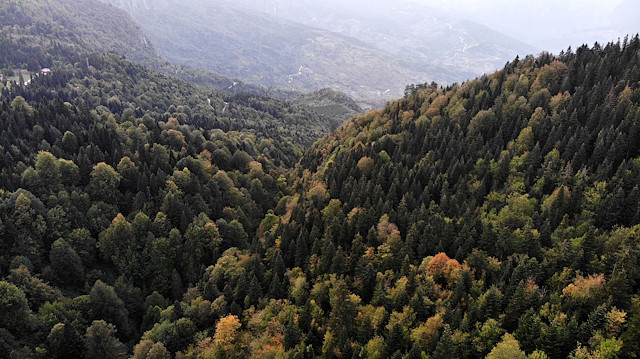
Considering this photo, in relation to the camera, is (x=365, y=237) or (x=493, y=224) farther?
(x=365, y=237)

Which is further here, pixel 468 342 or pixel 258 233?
pixel 258 233

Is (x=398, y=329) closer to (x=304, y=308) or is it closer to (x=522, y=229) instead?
(x=304, y=308)

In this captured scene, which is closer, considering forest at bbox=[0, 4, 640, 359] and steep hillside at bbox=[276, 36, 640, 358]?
steep hillside at bbox=[276, 36, 640, 358]

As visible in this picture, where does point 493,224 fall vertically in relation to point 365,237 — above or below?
above

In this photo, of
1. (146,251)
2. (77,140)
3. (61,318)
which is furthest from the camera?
(77,140)

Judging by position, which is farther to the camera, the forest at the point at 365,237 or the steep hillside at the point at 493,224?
the forest at the point at 365,237

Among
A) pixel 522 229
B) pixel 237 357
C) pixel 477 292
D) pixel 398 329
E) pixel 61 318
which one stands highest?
pixel 522 229

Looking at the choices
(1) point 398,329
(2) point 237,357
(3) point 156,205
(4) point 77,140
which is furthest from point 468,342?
(4) point 77,140

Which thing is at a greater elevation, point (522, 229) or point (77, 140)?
point (522, 229)
